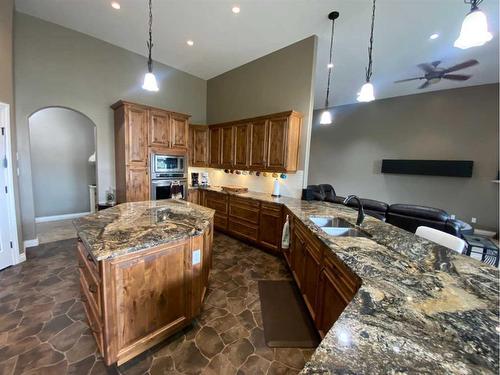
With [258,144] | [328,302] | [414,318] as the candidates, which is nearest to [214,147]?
[258,144]

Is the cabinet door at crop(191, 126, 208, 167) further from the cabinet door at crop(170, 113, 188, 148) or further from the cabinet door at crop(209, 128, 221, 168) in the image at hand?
the cabinet door at crop(170, 113, 188, 148)

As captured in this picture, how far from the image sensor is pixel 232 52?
438 cm

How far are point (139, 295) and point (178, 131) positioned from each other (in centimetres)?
369

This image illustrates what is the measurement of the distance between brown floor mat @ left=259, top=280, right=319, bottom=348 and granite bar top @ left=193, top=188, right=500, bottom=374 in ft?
3.56

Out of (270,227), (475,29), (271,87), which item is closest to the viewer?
(475,29)

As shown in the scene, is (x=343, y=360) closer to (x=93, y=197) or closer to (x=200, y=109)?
(x=200, y=109)

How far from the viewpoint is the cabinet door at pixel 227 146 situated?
466 centimetres

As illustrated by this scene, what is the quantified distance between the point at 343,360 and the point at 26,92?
5437mm

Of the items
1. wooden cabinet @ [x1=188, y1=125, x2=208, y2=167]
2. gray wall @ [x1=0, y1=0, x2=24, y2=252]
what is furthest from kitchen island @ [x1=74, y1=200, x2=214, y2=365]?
wooden cabinet @ [x1=188, y1=125, x2=208, y2=167]

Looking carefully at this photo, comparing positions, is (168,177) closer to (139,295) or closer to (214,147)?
(214,147)

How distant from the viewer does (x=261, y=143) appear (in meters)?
4.11

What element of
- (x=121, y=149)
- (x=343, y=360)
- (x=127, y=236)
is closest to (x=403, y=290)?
(x=343, y=360)

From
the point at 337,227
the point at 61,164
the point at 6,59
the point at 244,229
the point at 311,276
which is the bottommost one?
the point at 244,229

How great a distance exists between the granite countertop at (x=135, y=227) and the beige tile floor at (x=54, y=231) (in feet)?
9.13
